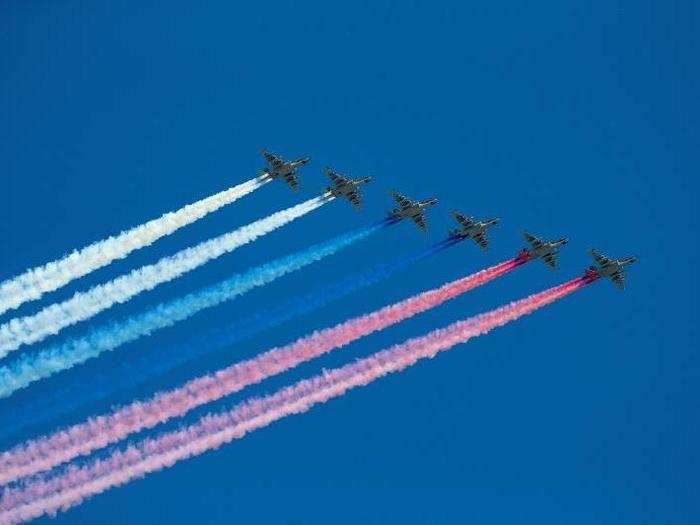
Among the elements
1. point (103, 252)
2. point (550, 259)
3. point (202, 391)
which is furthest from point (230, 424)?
point (550, 259)

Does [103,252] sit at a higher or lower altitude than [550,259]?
higher

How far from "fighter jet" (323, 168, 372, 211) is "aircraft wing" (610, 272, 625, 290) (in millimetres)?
17318

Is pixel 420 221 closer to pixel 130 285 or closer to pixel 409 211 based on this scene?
pixel 409 211

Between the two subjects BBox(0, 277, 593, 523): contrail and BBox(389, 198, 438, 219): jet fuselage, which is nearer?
BBox(0, 277, 593, 523): contrail

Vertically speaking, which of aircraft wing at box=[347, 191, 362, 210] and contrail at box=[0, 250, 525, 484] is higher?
aircraft wing at box=[347, 191, 362, 210]

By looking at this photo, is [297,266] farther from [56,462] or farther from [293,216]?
[56,462]

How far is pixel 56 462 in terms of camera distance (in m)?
81.5

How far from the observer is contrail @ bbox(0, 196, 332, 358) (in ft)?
271

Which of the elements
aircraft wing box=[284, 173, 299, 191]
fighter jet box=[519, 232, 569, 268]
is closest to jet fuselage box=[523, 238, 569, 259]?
fighter jet box=[519, 232, 569, 268]

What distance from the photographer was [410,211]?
93.6 m

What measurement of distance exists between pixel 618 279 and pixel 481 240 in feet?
31.7

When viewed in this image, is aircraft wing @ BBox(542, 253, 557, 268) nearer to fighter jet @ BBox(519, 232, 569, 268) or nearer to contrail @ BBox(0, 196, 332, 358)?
fighter jet @ BBox(519, 232, 569, 268)

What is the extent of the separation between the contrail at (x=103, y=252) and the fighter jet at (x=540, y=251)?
17.2 m

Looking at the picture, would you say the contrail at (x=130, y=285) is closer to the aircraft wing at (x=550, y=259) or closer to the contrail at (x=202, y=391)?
the contrail at (x=202, y=391)
